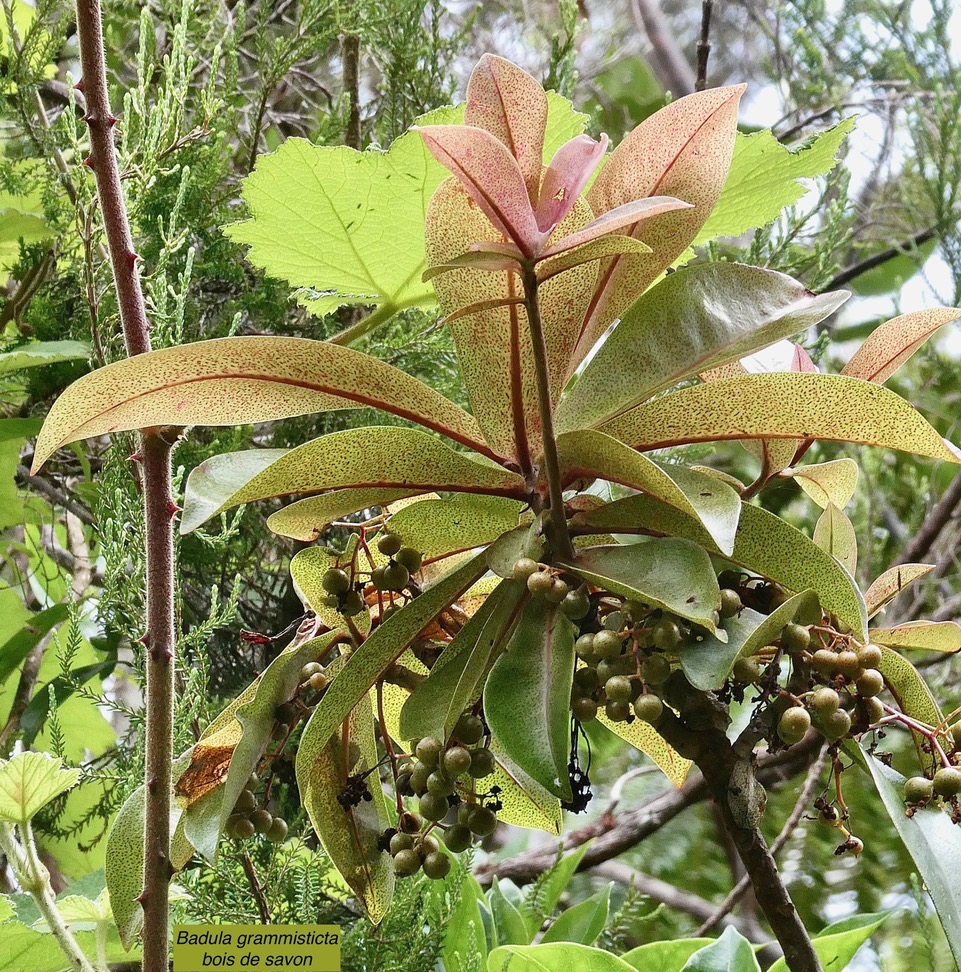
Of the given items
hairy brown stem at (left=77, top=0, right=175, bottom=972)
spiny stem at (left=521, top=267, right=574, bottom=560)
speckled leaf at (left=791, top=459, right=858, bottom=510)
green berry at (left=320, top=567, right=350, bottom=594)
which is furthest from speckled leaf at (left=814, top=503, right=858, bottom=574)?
hairy brown stem at (left=77, top=0, right=175, bottom=972)

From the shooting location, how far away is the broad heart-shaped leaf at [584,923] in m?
0.80

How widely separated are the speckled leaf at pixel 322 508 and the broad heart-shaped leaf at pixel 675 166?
169 mm

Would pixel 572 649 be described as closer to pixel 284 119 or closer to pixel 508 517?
pixel 508 517

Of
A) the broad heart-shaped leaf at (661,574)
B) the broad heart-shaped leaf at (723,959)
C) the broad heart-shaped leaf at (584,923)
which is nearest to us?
the broad heart-shaped leaf at (661,574)

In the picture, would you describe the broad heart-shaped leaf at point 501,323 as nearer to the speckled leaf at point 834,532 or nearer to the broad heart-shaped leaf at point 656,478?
the broad heart-shaped leaf at point 656,478

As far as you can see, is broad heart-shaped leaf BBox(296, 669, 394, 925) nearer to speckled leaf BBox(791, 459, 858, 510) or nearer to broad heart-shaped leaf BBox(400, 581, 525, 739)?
broad heart-shaped leaf BBox(400, 581, 525, 739)

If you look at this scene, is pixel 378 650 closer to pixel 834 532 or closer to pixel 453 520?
pixel 453 520

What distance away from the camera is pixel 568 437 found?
0.45 meters

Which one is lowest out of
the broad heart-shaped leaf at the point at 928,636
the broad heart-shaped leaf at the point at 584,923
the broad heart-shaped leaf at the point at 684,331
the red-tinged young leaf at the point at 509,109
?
the broad heart-shaped leaf at the point at 584,923

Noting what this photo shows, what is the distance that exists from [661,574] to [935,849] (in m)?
0.17

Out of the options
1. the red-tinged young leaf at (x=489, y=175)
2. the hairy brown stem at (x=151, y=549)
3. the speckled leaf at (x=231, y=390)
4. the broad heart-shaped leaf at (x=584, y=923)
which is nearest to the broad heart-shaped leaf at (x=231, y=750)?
the hairy brown stem at (x=151, y=549)

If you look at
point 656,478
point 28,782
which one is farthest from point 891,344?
point 28,782

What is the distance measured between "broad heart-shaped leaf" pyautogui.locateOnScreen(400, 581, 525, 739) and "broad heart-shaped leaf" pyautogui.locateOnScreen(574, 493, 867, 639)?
0.06m

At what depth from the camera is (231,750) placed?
0.55 meters
